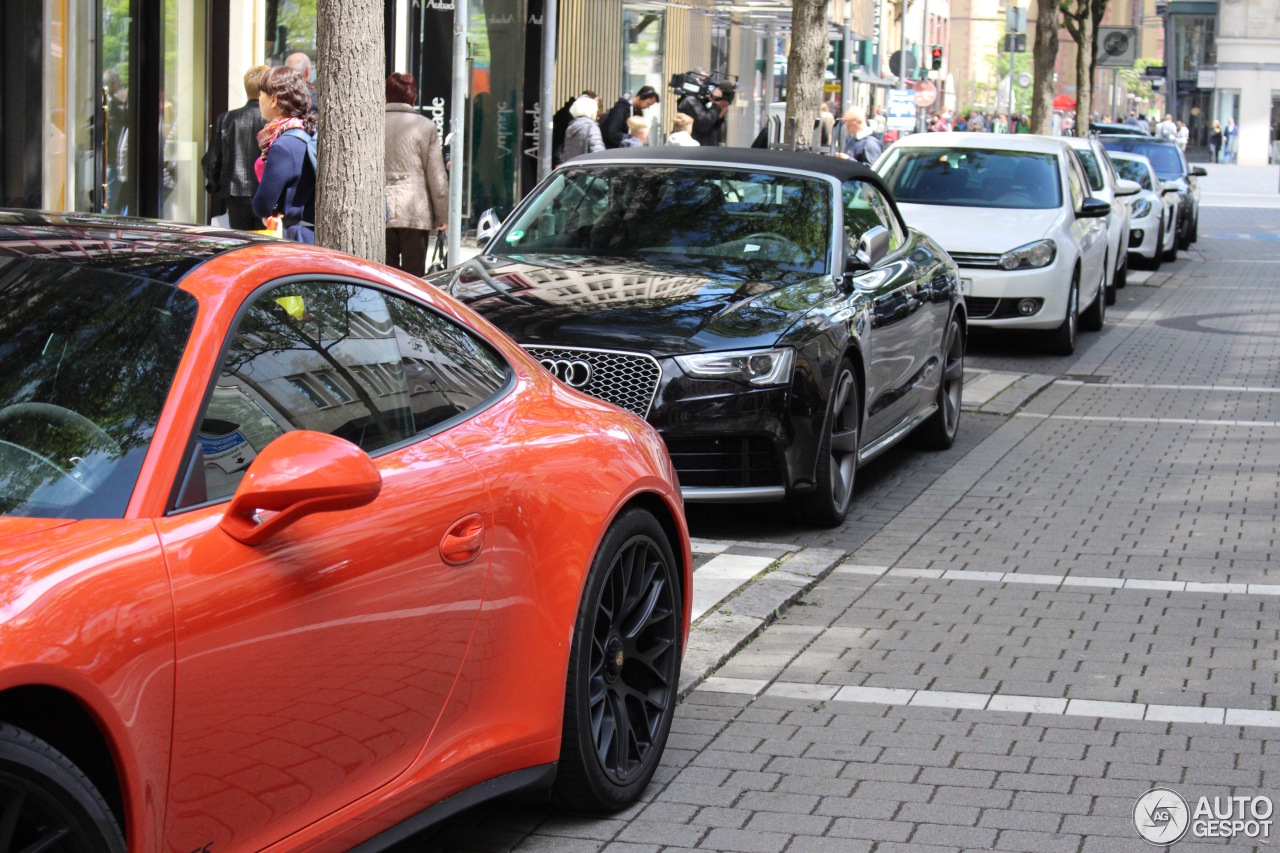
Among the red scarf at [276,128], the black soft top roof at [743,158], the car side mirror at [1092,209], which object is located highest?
the red scarf at [276,128]

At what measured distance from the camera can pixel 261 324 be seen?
340 cm

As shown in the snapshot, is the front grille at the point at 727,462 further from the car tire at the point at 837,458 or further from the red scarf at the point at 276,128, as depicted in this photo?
the red scarf at the point at 276,128

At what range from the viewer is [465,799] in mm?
3732

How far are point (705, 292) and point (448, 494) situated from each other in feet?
14.9

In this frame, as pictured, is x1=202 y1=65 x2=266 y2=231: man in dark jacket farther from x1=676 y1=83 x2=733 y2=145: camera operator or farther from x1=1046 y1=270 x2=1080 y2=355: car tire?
x1=676 y1=83 x2=733 y2=145: camera operator

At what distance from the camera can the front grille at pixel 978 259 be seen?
47.8ft

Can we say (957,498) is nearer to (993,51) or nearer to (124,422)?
(124,422)

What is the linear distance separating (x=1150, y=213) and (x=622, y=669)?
2128cm

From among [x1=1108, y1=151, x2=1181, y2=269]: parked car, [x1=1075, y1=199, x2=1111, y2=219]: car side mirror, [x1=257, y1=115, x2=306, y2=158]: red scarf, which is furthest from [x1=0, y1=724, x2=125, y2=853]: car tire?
[x1=1108, y1=151, x2=1181, y2=269]: parked car

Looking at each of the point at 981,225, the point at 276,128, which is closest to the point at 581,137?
the point at 981,225

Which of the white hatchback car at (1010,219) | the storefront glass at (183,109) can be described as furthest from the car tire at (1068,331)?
the storefront glass at (183,109)

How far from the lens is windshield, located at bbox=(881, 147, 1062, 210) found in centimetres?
1539

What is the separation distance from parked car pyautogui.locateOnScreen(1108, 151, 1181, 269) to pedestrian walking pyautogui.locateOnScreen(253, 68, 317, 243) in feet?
50.8

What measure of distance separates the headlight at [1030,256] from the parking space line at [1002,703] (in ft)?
31.1
